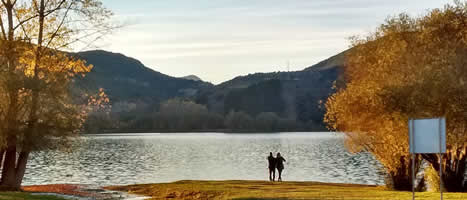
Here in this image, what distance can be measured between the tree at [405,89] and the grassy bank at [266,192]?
12.5 ft

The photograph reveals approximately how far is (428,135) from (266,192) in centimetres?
1613

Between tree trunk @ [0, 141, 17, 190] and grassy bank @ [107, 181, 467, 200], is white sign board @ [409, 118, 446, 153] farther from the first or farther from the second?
tree trunk @ [0, 141, 17, 190]

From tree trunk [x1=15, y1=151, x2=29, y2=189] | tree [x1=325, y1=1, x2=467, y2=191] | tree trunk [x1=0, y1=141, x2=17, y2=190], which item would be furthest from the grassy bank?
tree trunk [x1=0, y1=141, x2=17, y2=190]

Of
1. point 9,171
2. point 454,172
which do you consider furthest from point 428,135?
point 9,171

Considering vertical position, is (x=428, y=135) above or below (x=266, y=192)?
above

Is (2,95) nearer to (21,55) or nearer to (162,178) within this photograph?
(21,55)

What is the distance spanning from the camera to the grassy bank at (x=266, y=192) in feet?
96.0

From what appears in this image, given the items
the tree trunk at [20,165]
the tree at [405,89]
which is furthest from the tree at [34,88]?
the tree at [405,89]

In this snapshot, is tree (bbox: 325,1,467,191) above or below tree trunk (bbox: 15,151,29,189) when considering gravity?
above

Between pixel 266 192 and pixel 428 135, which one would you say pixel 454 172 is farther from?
pixel 428 135

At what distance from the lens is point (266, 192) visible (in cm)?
3522

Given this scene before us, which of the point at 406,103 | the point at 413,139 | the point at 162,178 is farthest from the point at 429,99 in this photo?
the point at 162,178

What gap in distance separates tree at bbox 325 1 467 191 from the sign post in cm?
1269

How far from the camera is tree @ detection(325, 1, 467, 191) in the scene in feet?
111
